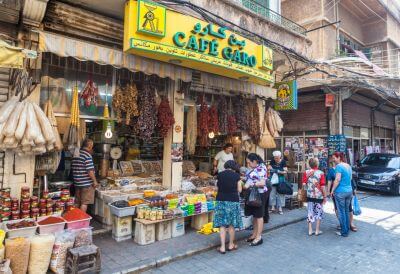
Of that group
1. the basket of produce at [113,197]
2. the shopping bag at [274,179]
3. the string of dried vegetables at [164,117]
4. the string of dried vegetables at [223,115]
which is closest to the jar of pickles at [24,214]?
the basket of produce at [113,197]

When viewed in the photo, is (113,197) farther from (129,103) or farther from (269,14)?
(269,14)

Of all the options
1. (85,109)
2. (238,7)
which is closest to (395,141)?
(238,7)

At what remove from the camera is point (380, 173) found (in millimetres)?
13086

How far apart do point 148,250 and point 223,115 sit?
15.8 feet

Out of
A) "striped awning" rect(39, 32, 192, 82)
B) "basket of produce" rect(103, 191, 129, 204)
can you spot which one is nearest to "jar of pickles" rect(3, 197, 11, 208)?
"basket of produce" rect(103, 191, 129, 204)

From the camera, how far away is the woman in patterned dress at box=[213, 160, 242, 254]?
5703mm

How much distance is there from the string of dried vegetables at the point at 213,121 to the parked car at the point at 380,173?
9.04 metres

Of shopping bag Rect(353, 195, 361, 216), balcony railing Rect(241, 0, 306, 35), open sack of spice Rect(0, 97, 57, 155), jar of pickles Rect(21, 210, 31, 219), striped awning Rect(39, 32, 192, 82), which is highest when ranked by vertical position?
balcony railing Rect(241, 0, 306, 35)

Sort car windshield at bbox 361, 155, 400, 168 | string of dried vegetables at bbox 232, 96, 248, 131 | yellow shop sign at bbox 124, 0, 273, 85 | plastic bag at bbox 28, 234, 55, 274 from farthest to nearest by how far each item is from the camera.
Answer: car windshield at bbox 361, 155, 400, 168 < string of dried vegetables at bbox 232, 96, 248, 131 < yellow shop sign at bbox 124, 0, 273, 85 < plastic bag at bbox 28, 234, 55, 274

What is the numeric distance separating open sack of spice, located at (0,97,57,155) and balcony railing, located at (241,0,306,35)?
739 centimetres

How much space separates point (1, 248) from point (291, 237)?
588cm

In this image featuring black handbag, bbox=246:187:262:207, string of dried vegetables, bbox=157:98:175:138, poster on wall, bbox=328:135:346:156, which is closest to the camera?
black handbag, bbox=246:187:262:207

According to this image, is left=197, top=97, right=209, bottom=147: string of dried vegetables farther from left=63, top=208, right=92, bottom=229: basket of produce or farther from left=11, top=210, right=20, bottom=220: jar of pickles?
left=11, top=210, right=20, bottom=220: jar of pickles

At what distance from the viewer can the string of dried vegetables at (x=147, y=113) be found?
6934 millimetres
